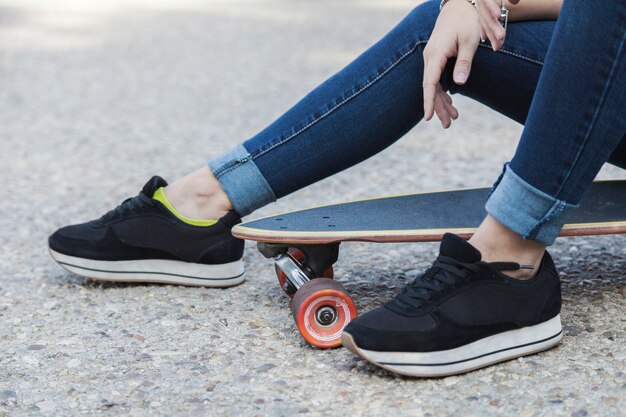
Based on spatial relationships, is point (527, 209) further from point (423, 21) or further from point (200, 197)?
point (200, 197)

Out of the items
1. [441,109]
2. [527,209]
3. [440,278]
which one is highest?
[441,109]

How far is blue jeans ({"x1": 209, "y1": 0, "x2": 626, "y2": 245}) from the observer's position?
149 cm

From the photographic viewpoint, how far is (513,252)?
5.32 ft

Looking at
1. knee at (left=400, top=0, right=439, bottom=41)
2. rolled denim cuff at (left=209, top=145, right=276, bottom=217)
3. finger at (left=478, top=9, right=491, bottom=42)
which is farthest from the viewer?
rolled denim cuff at (left=209, top=145, right=276, bottom=217)

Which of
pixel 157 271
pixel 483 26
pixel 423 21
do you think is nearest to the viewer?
pixel 483 26

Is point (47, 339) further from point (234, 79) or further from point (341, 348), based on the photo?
point (234, 79)

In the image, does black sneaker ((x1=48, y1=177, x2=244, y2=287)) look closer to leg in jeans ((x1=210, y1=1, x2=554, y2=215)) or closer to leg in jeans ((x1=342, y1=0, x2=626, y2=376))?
leg in jeans ((x1=210, y1=1, x2=554, y2=215))

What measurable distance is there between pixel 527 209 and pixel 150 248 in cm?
94

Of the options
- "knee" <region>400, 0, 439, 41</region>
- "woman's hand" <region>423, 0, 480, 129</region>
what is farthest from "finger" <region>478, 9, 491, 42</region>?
"knee" <region>400, 0, 439, 41</region>

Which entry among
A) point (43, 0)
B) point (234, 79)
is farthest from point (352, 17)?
point (43, 0)

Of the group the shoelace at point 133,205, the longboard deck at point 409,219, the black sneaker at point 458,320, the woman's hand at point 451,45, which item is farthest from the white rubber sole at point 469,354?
the shoelace at point 133,205

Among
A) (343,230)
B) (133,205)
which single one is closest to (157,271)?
(133,205)

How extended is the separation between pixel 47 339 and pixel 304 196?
4.34 ft

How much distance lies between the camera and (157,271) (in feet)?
7.06
